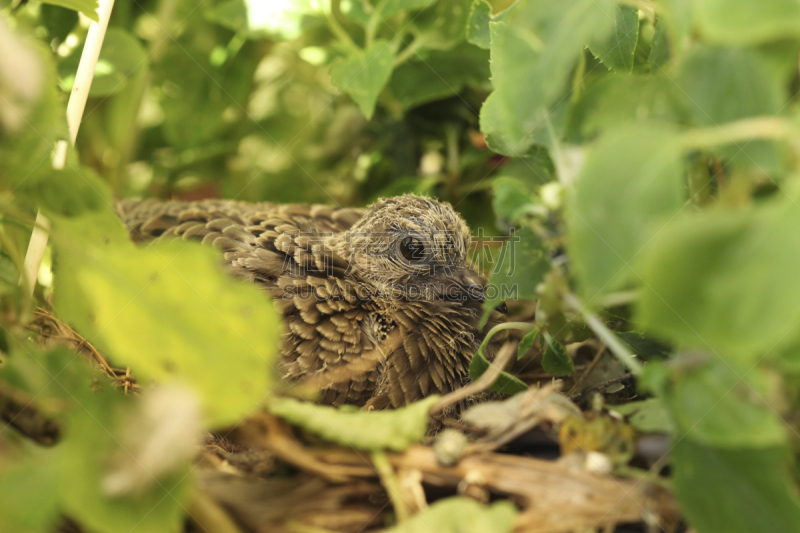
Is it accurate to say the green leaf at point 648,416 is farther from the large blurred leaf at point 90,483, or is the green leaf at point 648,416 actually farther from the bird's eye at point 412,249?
the bird's eye at point 412,249

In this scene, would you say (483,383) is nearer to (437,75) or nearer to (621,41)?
(621,41)

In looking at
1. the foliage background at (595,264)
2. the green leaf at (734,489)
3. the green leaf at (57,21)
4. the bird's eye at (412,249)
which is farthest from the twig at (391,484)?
the green leaf at (57,21)

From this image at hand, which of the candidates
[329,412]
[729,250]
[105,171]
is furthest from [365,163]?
[729,250]

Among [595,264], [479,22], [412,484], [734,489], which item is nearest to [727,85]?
[595,264]

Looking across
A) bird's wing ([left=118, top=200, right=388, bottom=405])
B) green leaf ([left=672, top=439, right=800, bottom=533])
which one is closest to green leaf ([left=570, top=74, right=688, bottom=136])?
green leaf ([left=672, top=439, right=800, bottom=533])

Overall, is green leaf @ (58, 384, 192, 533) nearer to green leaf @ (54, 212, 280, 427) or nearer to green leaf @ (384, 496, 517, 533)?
green leaf @ (54, 212, 280, 427)
